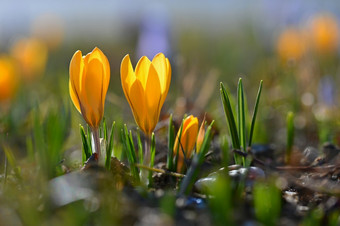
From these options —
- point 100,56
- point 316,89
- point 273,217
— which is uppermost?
point 100,56

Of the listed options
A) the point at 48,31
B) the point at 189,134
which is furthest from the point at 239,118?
the point at 48,31

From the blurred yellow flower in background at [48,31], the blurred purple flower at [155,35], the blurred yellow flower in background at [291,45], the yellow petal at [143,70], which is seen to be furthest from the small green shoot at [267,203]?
the blurred yellow flower in background at [48,31]

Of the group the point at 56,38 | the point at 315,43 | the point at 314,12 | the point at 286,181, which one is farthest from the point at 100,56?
the point at 56,38

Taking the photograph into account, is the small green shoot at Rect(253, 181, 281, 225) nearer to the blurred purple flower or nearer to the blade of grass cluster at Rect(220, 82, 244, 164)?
the blade of grass cluster at Rect(220, 82, 244, 164)

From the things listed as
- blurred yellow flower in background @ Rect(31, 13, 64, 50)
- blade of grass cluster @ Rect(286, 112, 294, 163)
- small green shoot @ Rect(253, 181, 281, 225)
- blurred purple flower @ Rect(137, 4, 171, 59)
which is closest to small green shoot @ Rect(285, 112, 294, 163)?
blade of grass cluster @ Rect(286, 112, 294, 163)

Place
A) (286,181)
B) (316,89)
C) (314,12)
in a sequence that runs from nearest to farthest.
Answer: (286,181)
(316,89)
(314,12)

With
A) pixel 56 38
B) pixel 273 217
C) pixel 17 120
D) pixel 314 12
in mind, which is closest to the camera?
pixel 273 217

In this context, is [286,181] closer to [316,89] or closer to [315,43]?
[316,89]

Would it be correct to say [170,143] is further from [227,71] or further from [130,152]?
[227,71]
